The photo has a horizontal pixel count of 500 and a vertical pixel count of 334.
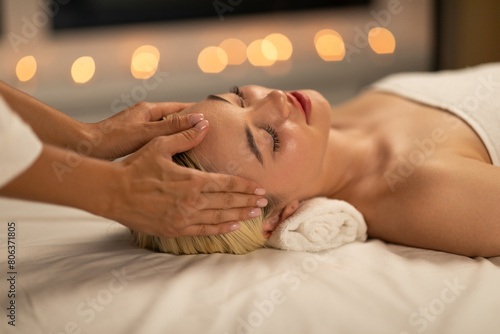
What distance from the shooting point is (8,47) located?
2.97 metres

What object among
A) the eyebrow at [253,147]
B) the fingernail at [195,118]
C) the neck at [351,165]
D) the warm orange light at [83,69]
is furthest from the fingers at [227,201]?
the warm orange light at [83,69]

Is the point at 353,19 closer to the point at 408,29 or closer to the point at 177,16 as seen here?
the point at 408,29

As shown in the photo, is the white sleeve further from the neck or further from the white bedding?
the neck

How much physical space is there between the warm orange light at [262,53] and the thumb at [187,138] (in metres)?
2.15

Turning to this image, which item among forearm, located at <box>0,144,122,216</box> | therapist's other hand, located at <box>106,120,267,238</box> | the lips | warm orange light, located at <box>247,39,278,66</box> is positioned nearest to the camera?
forearm, located at <box>0,144,122,216</box>

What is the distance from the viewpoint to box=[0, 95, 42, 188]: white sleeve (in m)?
0.75

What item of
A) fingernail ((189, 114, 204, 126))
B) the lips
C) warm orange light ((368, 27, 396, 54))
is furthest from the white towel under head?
warm orange light ((368, 27, 396, 54))

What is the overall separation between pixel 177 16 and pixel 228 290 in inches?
99.4

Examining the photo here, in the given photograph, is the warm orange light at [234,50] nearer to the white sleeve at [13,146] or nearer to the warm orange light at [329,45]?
the warm orange light at [329,45]

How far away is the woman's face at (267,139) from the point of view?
3.96 ft

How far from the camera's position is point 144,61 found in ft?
10.4

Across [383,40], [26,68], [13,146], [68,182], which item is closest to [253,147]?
[68,182]

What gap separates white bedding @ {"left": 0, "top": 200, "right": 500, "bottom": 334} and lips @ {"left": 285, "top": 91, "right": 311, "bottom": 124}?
0.38 meters

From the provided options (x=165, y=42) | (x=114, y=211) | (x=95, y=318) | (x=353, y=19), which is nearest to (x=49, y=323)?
(x=95, y=318)
